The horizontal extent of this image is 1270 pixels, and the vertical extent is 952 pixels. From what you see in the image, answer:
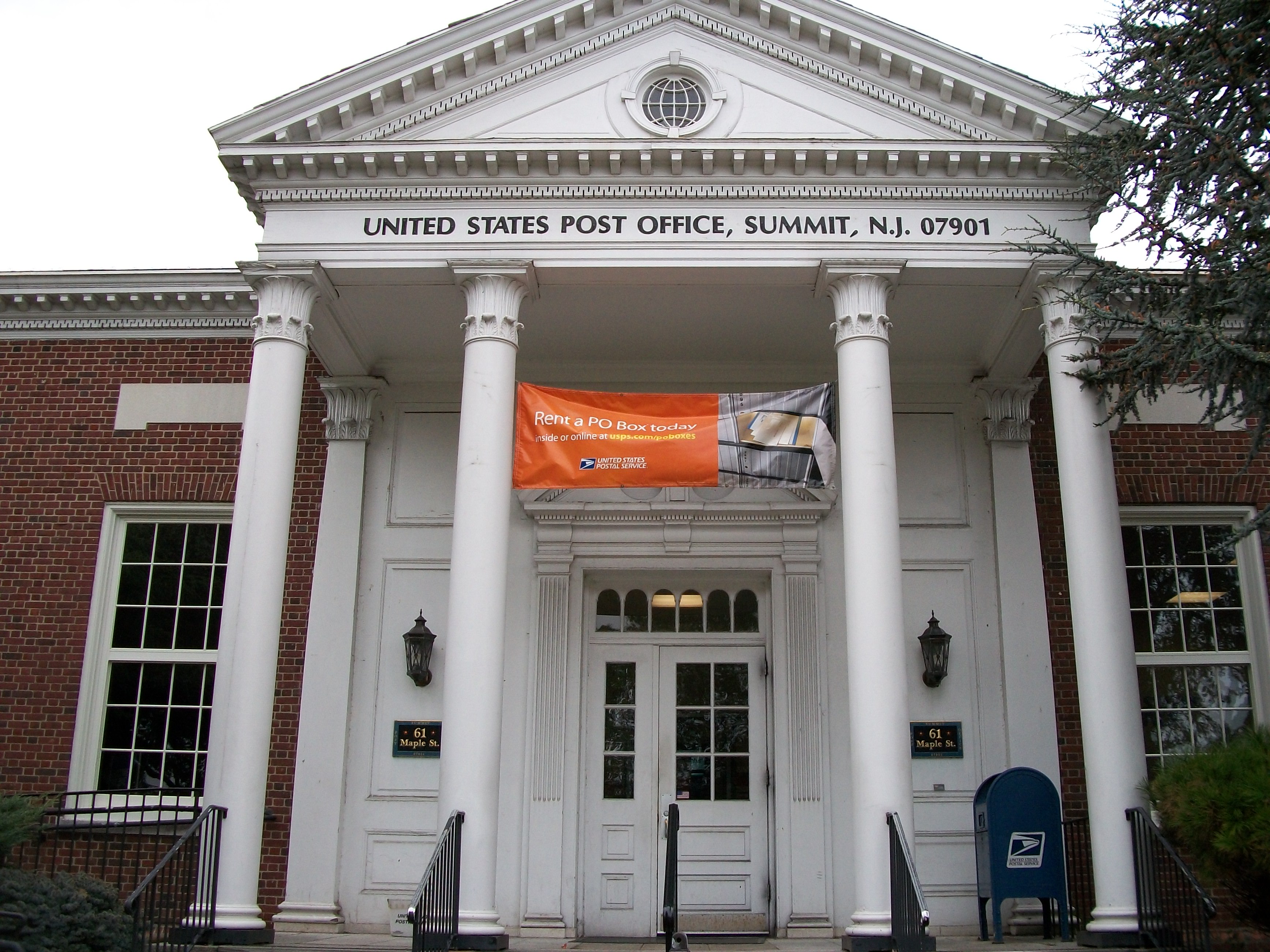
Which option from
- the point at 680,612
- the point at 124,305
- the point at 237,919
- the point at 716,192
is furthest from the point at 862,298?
the point at 124,305

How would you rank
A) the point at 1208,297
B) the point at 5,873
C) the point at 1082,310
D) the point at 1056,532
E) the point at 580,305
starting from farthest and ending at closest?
the point at 1056,532 → the point at 580,305 → the point at 1082,310 → the point at 1208,297 → the point at 5,873

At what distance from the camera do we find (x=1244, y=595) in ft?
38.9

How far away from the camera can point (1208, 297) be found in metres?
8.49

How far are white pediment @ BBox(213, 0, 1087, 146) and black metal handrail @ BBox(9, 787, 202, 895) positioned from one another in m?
5.96

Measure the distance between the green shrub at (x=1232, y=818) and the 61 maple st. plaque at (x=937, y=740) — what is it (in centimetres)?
307

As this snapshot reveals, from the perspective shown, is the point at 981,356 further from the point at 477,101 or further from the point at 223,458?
the point at 223,458

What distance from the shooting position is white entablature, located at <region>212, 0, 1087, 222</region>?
998 cm

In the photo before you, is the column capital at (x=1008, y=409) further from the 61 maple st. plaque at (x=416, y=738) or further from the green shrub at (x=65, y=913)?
the green shrub at (x=65, y=913)

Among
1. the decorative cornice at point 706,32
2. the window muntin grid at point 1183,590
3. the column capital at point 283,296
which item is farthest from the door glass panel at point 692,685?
the decorative cornice at point 706,32

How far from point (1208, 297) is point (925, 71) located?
3.12 metres

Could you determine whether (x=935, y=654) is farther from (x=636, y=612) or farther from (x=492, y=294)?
(x=492, y=294)

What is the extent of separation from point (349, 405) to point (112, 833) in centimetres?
457

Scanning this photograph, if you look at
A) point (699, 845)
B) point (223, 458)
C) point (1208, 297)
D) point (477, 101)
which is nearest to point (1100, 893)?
point (699, 845)

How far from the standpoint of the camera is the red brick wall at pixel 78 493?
11648mm
